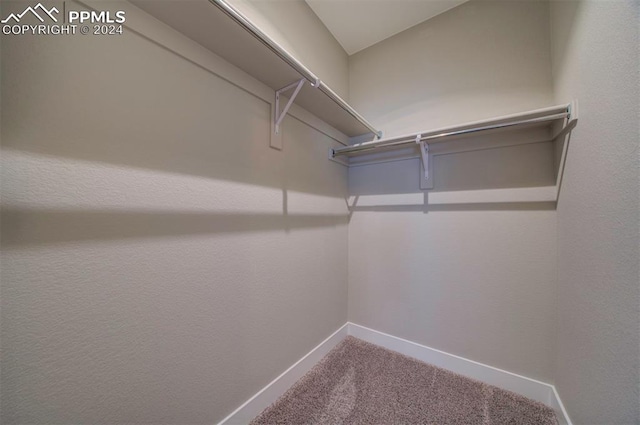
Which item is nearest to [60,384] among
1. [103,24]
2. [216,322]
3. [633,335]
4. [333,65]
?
[216,322]

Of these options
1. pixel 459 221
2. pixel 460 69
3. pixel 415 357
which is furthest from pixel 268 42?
pixel 415 357

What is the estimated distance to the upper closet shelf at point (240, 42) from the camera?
2.36 feet

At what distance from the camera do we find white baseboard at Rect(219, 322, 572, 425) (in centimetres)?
108

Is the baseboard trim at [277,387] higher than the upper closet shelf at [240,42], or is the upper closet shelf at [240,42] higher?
the upper closet shelf at [240,42]

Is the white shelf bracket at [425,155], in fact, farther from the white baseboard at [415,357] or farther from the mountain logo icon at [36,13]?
the mountain logo icon at [36,13]

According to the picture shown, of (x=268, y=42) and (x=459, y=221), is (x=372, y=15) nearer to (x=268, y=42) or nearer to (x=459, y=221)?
(x=268, y=42)

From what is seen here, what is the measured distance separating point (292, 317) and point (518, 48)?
2.20 m

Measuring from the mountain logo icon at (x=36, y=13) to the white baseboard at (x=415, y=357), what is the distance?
1.59m

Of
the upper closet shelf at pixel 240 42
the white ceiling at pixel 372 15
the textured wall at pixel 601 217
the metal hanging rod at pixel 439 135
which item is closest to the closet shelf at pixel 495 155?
the metal hanging rod at pixel 439 135

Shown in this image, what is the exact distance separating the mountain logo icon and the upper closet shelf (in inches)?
8.9

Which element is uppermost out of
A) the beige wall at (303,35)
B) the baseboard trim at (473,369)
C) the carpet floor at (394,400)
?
the beige wall at (303,35)

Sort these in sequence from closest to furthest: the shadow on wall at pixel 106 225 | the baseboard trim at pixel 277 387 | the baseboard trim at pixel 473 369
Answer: the shadow on wall at pixel 106 225, the baseboard trim at pixel 277 387, the baseboard trim at pixel 473 369

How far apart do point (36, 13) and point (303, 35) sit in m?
1.33

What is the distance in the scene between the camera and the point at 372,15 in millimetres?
1573
